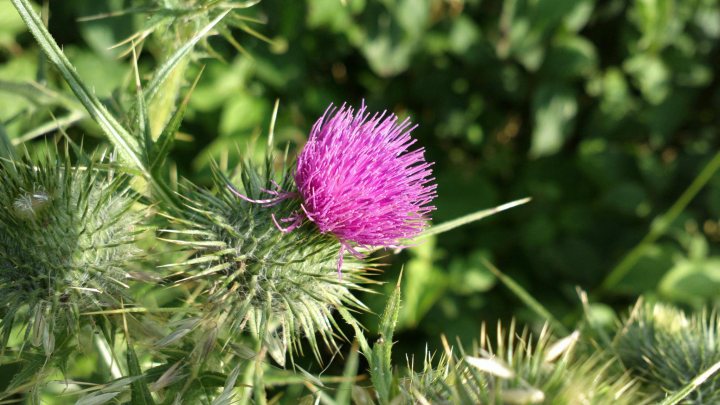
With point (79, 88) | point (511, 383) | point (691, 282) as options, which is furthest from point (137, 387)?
point (691, 282)

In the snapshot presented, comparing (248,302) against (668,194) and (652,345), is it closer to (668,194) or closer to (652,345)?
(652,345)

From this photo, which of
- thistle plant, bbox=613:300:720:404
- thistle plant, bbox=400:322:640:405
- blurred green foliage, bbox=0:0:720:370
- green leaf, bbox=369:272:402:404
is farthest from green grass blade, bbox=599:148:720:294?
green leaf, bbox=369:272:402:404

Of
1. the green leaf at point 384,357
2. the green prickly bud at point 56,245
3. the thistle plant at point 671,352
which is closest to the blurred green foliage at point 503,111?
the thistle plant at point 671,352

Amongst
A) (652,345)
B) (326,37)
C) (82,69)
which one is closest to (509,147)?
(326,37)

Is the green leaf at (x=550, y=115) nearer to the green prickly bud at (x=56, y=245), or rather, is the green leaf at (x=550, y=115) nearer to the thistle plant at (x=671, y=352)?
the thistle plant at (x=671, y=352)

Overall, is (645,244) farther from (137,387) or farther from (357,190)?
(137,387)

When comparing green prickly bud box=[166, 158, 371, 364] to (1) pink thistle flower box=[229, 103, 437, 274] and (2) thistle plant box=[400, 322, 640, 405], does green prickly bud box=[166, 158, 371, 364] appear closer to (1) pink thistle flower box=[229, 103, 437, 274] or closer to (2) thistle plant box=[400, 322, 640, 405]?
(1) pink thistle flower box=[229, 103, 437, 274]
